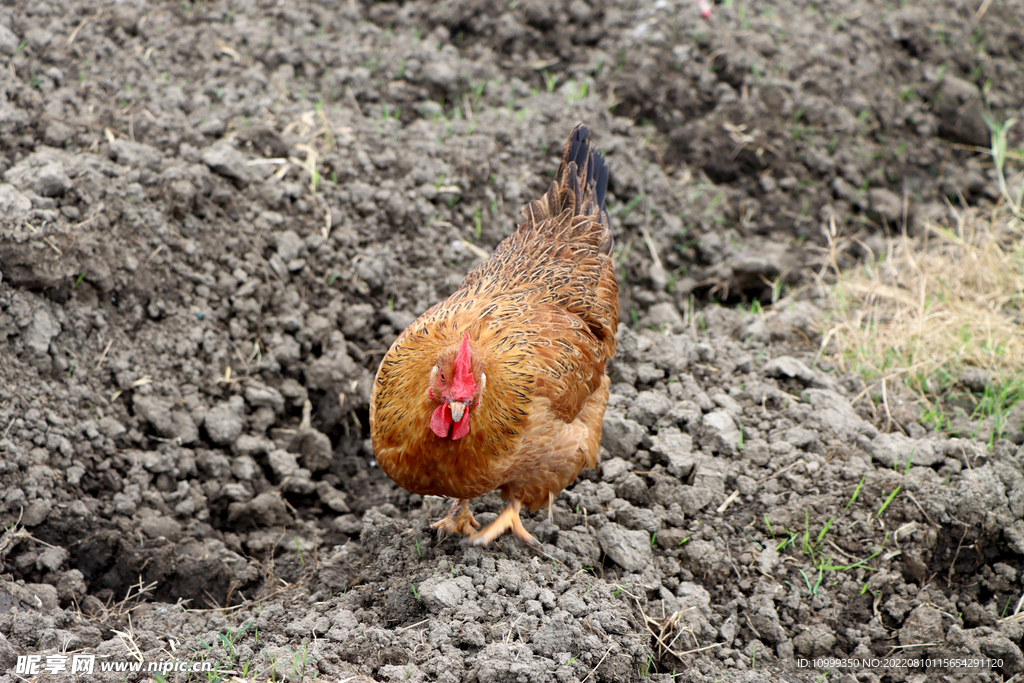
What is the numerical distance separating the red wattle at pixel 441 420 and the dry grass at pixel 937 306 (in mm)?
2589

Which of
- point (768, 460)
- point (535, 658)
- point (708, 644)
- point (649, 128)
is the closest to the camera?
point (535, 658)

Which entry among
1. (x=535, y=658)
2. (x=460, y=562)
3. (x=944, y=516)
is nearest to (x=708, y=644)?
(x=535, y=658)

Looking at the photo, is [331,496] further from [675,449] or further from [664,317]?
[664,317]

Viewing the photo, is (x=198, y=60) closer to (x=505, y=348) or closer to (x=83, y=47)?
(x=83, y=47)

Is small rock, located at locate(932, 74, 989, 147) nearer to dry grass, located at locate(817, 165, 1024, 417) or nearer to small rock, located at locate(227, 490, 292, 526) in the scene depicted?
dry grass, located at locate(817, 165, 1024, 417)

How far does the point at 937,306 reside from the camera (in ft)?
15.0

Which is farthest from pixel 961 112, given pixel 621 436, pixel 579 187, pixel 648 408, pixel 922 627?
pixel 922 627

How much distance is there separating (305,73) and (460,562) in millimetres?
3793

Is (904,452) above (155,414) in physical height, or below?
below

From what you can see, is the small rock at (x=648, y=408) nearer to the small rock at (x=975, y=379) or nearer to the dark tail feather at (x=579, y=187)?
the dark tail feather at (x=579, y=187)

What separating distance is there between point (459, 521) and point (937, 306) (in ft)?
10.7

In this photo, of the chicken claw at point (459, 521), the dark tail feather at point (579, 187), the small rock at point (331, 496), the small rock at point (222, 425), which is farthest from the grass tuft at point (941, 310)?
the small rock at point (222, 425)

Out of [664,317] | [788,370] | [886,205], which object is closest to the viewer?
[788,370]

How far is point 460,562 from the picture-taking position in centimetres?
312
